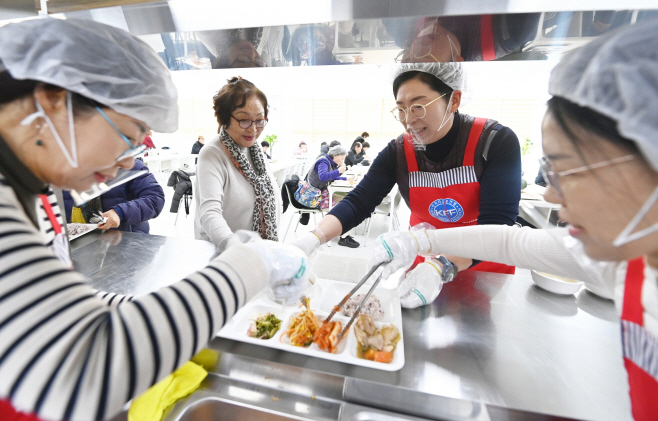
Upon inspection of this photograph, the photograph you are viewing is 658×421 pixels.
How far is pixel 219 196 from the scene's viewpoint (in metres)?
1.84

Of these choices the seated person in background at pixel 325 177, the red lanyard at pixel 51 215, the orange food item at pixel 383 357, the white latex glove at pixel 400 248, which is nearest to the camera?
the red lanyard at pixel 51 215

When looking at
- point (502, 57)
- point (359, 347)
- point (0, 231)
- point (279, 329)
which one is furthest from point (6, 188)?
point (502, 57)

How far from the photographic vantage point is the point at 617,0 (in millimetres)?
768

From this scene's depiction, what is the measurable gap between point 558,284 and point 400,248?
29.2 inches

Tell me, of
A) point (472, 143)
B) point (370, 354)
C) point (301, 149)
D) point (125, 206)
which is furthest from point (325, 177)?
point (301, 149)

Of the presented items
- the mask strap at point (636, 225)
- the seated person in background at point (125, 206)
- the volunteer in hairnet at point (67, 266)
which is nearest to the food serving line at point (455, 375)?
the volunteer in hairnet at point (67, 266)

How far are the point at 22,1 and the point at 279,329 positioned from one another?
4.97 ft

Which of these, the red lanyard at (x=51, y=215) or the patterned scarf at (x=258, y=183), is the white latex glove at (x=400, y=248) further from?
the red lanyard at (x=51, y=215)

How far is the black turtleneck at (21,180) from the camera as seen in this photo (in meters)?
0.56

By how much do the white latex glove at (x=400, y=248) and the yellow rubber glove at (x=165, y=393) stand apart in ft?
2.68

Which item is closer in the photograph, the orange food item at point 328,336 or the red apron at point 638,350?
the red apron at point 638,350

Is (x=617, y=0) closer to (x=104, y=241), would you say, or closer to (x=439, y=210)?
(x=439, y=210)

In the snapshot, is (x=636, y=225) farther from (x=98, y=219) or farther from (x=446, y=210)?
(x=98, y=219)

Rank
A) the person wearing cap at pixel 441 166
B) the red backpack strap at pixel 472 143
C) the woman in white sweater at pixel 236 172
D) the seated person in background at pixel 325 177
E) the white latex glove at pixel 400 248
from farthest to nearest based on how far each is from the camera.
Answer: the seated person in background at pixel 325 177 → the woman in white sweater at pixel 236 172 → the red backpack strap at pixel 472 143 → the person wearing cap at pixel 441 166 → the white latex glove at pixel 400 248
